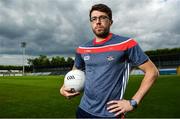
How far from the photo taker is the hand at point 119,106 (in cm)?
407

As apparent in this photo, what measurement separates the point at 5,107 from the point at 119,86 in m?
14.5

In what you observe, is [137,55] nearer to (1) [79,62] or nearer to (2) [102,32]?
(2) [102,32]

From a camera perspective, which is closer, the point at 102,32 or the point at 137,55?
the point at 137,55

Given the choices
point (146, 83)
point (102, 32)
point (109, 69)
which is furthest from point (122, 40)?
point (146, 83)

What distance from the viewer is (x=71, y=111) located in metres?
16.3

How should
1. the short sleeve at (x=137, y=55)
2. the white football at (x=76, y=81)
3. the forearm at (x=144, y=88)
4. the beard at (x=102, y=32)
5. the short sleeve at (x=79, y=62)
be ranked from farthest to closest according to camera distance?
the short sleeve at (x=79, y=62)
the white football at (x=76, y=81)
the beard at (x=102, y=32)
the short sleeve at (x=137, y=55)
the forearm at (x=144, y=88)

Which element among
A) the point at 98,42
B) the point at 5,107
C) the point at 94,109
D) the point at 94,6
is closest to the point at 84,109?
the point at 94,109

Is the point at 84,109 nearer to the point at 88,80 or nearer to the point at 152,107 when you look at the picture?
the point at 88,80

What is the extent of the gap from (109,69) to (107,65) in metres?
0.06

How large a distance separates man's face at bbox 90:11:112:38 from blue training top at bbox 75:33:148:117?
12 centimetres

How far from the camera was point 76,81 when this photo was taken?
191 inches

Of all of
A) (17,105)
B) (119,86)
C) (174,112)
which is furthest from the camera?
(17,105)

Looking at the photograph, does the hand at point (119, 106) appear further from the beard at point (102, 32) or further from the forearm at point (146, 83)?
the beard at point (102, 32)

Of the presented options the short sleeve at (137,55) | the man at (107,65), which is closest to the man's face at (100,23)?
the man at (107,65)
